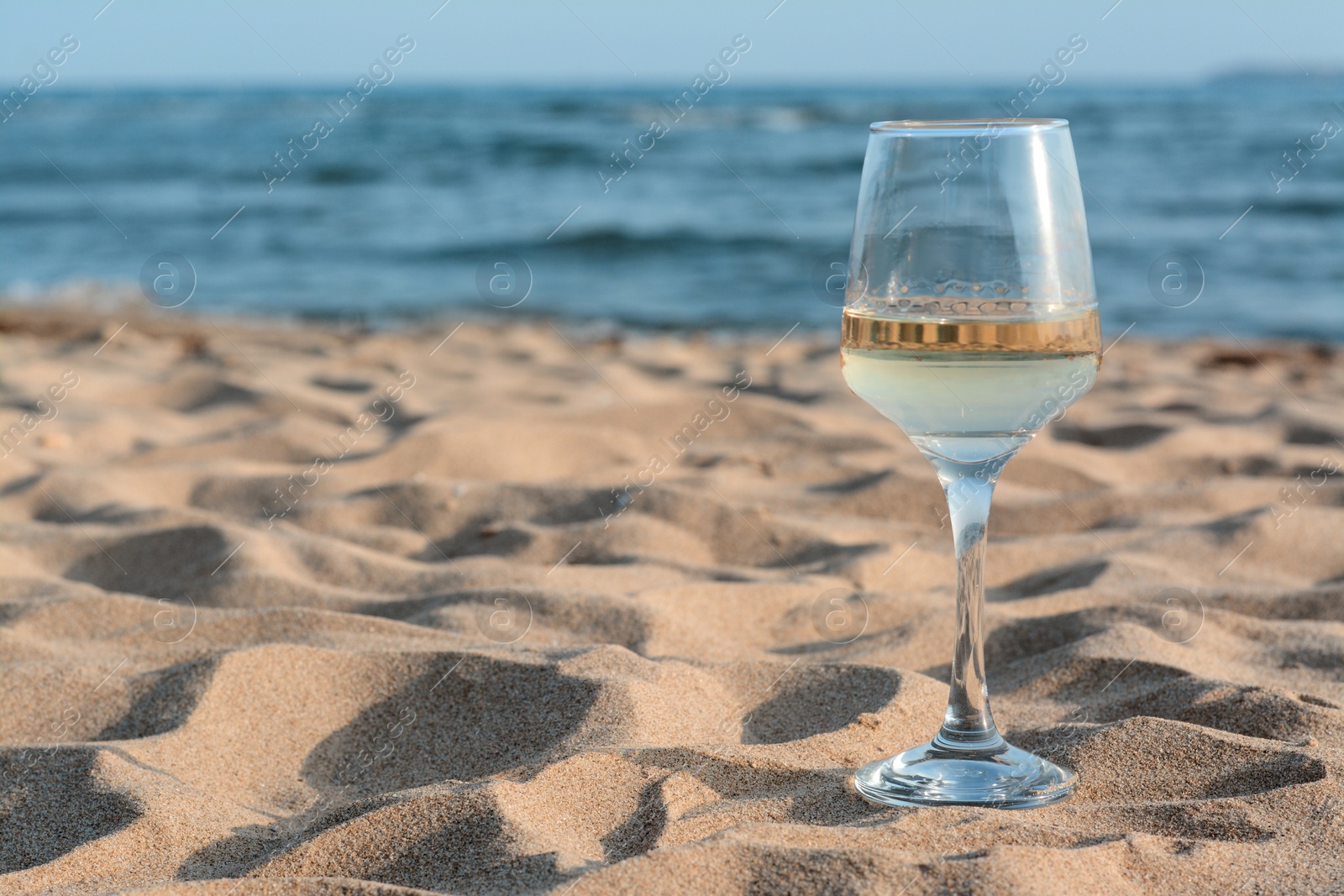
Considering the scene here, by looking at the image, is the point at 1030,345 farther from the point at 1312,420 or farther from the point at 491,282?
the point at 491,282

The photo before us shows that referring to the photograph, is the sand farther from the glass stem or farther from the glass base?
the glass stem

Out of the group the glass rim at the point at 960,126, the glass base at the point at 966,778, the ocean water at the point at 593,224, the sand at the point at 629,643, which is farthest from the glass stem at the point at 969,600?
the ocean water at the point at 593,224

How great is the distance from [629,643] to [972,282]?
3.64 ft

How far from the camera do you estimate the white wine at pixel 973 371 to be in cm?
129

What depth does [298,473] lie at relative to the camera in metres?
3.43

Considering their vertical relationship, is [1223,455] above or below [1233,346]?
above

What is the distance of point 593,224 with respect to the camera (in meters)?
11.9

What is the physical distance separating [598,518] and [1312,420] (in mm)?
2604

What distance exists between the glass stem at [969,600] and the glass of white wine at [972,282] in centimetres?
6

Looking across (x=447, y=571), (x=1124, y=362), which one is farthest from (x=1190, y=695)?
(x=1124, y=362)

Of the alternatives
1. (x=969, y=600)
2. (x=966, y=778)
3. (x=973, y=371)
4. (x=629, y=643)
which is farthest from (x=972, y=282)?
(x=629, y=643)

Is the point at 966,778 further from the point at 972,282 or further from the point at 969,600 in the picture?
the point at 972,282

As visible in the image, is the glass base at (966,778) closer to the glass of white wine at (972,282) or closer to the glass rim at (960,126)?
the glass of white wine at (972,282)

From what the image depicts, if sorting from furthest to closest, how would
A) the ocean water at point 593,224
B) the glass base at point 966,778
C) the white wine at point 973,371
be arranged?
the ocean water at point 593,224, the glass base at point 966,778, the white wine at point 973,371
